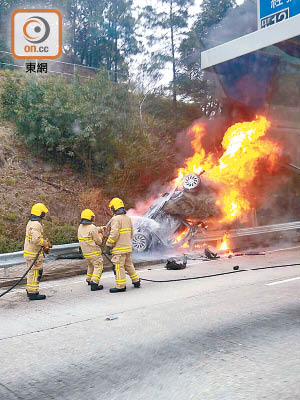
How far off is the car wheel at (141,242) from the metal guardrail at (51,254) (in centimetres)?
168

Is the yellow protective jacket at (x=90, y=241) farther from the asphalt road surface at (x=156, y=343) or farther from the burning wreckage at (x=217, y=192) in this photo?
the burning wreckage at (x=217, y=192)

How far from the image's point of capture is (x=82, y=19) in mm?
29062

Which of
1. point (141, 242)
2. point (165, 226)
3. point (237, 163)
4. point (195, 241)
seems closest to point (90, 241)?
point (141, 242)

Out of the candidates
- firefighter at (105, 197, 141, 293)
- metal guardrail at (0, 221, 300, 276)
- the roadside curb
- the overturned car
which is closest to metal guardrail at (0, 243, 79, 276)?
metal guardrail at (0, 221, 300, 276)

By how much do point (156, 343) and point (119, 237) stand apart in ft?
11.3

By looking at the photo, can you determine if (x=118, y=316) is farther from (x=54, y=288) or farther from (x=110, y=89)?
(x=110, y=89)

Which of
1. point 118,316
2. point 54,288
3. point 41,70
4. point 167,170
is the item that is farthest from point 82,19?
point 118,316

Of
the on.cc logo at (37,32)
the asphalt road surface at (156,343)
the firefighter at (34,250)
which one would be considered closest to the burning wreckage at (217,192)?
the asphalt road surface at (156,343)

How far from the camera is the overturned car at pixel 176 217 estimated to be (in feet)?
42.3

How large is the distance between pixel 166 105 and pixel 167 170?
17.5 ft

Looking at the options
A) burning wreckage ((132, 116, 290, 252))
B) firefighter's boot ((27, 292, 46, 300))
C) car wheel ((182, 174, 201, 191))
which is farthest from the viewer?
car wheel ((182, 174, 201, 191))

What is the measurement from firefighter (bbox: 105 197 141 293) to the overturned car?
4.11 m

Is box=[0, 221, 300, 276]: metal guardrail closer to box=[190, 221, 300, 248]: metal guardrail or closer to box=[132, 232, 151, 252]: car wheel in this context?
box=[190, 221, 300, 248]: metal guardrail

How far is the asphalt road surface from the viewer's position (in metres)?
3.97
